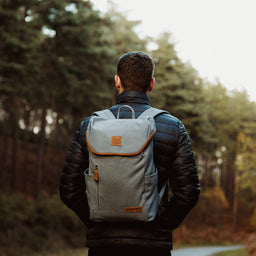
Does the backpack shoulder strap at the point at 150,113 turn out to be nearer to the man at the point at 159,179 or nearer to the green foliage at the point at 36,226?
the man at the point at 159,179

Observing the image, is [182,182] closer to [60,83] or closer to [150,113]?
[150,113]

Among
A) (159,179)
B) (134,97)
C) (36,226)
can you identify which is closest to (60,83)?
(36,226)

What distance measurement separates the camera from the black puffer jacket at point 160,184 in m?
2.76

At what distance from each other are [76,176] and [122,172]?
0.51 meters

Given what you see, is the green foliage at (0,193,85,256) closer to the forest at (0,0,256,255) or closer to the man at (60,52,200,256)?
the forest at (0,0,256,255)

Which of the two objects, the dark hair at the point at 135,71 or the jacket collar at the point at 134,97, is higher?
the dark hair at the point at 135,71

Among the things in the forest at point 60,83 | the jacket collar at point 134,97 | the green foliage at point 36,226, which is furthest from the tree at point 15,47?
the jacket collar at point 134,97

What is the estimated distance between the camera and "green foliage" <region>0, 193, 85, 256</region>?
17.6 meters

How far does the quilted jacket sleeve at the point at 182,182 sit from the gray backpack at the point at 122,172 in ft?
0.63

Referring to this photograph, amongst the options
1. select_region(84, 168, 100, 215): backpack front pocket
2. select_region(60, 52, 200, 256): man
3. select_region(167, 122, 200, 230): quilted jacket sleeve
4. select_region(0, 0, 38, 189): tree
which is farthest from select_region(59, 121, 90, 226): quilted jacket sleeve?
select_region(0, 0, 38, 189): tree

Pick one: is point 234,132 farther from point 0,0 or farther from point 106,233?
point 106,233

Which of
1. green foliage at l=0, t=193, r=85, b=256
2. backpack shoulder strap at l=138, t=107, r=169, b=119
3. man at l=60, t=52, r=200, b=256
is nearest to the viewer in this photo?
man at l=60, t=52, r=200, b=256

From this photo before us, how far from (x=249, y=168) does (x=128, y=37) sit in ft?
49.2

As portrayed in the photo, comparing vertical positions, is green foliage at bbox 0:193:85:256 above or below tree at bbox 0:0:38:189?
below
